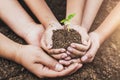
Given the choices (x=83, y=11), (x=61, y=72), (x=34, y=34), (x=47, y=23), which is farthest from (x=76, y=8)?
(x=61, y=72)

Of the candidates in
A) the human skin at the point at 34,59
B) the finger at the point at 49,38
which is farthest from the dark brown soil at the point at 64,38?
the human skin at the point at 34,59

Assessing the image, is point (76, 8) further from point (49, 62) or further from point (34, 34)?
point (49, 62)

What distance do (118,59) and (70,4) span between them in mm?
618

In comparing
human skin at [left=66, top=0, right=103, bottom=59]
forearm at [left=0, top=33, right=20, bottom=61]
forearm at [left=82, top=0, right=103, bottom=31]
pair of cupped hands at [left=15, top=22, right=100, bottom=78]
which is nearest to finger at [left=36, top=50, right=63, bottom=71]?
pair of cupped hands at [left=15, top=22, right=100, bottom=78]

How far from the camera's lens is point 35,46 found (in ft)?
7.84

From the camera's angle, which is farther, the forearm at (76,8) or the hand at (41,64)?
the forearm at (76,8)

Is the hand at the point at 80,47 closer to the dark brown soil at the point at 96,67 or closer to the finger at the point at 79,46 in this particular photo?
the finger at the point at 79,46

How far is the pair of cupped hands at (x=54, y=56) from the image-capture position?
2.24 m

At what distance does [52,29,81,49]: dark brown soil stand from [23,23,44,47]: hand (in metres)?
0.21

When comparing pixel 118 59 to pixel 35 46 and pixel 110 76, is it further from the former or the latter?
pixel 35 46

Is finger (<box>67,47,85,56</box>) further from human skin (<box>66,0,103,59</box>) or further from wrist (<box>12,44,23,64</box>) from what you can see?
wrist (<box>12,44,23,64</box>)

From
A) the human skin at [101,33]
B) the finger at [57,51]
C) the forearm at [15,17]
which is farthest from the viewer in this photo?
the forearm at [15,17]

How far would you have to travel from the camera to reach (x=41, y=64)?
2279mm

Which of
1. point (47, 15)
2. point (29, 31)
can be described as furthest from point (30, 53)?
point (47, 15)
